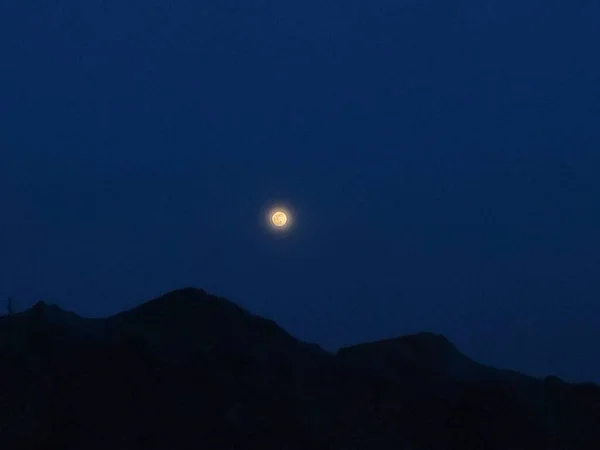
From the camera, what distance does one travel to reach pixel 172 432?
55.3 feet

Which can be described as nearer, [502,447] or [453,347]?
[502,447]

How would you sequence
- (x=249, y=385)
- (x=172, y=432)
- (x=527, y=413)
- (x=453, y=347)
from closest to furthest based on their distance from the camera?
1. (x=172, y=432)
2. (x=249, y=385)
3. (x=527, y=413)
4. (x=453, y=347)

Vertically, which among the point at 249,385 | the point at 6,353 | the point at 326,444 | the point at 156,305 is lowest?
the point at 326,444

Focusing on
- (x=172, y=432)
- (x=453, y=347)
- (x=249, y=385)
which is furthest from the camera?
(x=453, y=347)

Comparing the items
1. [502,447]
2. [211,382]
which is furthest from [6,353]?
[502,447]

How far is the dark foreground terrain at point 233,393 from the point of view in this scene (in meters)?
17.0

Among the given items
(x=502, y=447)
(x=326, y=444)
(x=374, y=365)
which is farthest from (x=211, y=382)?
(x=502, y=447)

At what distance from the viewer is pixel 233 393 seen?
58.2ft

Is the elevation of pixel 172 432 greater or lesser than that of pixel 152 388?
lesser

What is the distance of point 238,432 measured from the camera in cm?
1695

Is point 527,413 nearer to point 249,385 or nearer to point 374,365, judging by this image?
point 374,365

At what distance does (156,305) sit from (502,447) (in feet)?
29.8

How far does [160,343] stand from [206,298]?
2100 mm

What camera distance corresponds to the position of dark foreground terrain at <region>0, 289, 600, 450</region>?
1697 centimetres
